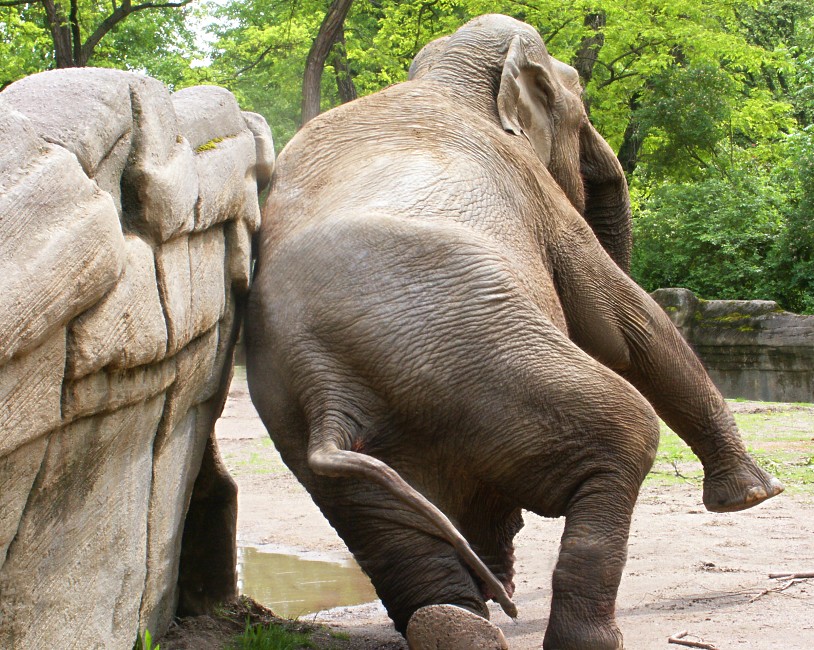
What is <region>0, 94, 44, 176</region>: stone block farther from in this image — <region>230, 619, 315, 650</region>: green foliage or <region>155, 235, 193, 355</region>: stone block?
<region>230, 619, 315, 650</region>: green foliage

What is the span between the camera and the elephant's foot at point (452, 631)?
309cm

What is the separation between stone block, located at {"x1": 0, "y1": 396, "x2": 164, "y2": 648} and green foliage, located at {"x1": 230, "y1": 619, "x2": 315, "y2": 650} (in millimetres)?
690

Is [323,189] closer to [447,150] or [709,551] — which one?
[447,150]

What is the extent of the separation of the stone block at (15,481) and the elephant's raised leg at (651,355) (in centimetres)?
245

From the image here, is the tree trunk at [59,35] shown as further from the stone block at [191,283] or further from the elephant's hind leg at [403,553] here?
the elephant's hind leg at [403,553]

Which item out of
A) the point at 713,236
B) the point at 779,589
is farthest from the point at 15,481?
the point at 713,236

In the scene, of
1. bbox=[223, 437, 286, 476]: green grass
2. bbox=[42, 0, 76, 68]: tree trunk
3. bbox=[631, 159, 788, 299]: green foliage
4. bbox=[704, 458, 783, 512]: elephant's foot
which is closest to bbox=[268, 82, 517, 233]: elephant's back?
bbox=[704, 458, 783, 512]: elephant's foot

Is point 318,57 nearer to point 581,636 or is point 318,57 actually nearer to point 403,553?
point 403,553

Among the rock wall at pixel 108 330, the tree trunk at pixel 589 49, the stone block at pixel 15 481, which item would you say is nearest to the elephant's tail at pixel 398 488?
the rock wall at pixel 108 330

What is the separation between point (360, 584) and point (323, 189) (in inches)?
99.4

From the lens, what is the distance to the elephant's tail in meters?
3.14

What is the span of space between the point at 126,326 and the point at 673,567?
3695 mm

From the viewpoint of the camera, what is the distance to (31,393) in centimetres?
229

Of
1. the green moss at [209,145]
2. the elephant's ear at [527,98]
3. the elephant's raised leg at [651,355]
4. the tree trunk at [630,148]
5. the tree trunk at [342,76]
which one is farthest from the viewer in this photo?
the tree trunk at [630,148]
